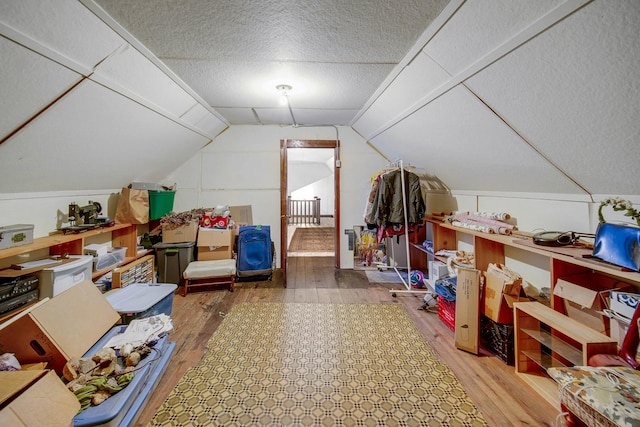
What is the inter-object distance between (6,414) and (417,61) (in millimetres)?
2883

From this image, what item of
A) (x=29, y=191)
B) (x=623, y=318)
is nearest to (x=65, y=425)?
(x=29, y=191)

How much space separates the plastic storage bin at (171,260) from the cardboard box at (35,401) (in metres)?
2.25

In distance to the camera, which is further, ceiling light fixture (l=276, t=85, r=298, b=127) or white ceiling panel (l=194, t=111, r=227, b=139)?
white ceiling panel (l=194, t=111, r=227, b=139)

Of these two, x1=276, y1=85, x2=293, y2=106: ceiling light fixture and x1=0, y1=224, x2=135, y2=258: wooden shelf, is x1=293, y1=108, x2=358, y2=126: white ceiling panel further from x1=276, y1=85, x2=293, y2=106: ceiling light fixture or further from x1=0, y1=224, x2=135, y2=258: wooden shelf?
x1=0, y1=224, x2=135, y2=258: wooden shelf

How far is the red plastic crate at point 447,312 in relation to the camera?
2.31 meters

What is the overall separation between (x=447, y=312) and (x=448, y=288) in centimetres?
25

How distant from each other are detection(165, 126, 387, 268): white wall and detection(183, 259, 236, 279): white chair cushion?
1062 mm

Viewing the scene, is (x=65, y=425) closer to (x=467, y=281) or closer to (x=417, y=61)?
(x=467, y=281)

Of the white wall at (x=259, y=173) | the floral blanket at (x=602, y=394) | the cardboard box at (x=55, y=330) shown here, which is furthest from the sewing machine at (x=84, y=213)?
the floral blanket at (x=602, y=394)

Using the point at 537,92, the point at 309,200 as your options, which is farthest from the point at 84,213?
the point at 309,200

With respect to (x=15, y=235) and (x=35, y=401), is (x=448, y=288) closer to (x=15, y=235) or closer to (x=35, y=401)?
(x=35, y=401)

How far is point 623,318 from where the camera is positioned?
1367mm

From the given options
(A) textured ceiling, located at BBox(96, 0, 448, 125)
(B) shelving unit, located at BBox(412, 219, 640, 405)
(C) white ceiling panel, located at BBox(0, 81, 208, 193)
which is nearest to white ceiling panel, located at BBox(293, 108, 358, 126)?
(A) textured ceiling, located at BBox(96, 0, 448, 125)

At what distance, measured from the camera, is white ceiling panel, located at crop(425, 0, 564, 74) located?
1.15m
